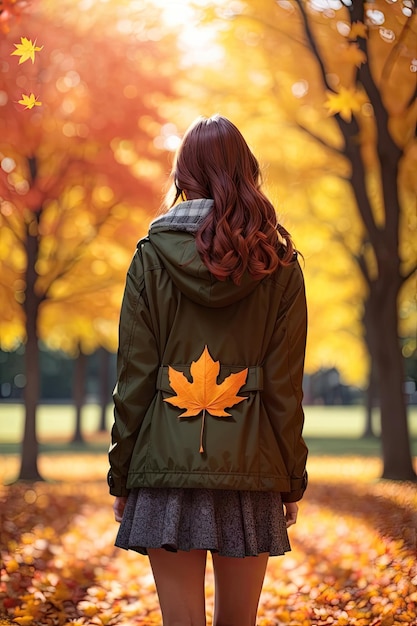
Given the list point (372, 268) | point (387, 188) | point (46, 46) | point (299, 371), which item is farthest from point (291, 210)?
point (299, 371)

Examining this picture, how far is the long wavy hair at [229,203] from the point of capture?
8.46ft

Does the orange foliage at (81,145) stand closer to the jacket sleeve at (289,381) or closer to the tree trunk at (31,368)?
the tree trunk at (31,368)

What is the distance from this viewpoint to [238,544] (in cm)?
256

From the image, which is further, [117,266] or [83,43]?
[117,266]

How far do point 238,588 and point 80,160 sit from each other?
835 cm

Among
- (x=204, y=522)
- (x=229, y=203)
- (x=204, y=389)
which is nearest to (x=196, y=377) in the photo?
(x=204, y=389)

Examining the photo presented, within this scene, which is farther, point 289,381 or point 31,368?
point 31,368

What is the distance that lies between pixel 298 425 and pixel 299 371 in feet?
0.56

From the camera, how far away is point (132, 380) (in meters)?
2.68

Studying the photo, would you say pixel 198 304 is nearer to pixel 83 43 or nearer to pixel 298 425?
pixel 298 425

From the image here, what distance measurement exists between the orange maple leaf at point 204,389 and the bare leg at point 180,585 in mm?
383

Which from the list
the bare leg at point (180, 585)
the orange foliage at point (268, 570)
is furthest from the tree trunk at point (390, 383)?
the bare leg at point (180, 585)

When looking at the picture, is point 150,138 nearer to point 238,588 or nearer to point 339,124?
point 339,124

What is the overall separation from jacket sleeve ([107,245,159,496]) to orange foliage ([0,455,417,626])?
2.34 metres
